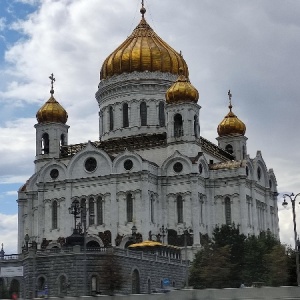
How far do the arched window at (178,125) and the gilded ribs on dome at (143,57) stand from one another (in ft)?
28.3

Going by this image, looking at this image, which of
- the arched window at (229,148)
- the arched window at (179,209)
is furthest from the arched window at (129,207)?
the arched window at (229,148)

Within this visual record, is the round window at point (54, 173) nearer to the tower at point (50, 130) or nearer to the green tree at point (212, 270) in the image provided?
the tower at point (50, 130)

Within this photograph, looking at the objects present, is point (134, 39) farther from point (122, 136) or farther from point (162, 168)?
point (162, 168)

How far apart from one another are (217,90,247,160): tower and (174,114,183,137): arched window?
13879 mm

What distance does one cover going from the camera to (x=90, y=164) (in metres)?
79.4

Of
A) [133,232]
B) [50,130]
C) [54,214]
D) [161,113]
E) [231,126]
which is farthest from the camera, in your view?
[231,126]

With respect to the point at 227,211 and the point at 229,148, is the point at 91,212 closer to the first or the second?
the point at 227,211

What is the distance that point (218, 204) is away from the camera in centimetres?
7944

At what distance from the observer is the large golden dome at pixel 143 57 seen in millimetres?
86250

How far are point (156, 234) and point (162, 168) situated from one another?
682 centimetres

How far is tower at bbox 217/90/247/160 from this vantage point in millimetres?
92188

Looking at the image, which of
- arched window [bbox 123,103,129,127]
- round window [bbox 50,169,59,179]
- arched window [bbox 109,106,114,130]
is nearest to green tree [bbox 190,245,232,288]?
round window [bbox 50,169,59,179]

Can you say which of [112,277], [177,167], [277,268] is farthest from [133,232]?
[112,277]

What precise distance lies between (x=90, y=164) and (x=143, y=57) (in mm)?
14389
